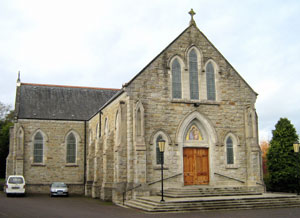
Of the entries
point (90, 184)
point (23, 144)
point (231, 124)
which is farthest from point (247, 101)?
point (23, 144)

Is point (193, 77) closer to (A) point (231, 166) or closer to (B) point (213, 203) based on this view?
(A) point (231, 166)

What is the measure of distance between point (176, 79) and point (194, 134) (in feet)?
13.0

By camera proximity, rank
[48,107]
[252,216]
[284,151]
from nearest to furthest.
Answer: [252,216]
[284,151]
[48,107]

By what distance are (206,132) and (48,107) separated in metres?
20.4

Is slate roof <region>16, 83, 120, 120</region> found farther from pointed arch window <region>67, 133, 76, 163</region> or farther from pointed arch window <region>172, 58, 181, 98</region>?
pointed arch window <region>172, 58, 181, 98</region>

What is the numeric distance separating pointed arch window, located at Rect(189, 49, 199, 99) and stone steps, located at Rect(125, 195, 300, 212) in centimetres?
803

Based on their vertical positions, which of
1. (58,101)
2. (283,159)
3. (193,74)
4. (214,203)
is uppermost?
(58,101)

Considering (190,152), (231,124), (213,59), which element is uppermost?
(213,59)

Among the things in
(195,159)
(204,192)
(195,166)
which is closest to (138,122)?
(195,159)

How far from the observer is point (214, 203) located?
64.8 feet

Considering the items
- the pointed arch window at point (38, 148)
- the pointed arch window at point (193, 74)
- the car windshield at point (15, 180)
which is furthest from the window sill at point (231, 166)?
the pointed arch window at point (38, 148)

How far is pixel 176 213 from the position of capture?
18172 mm

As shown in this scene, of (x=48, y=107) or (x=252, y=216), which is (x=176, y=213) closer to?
(x=252, y=216)

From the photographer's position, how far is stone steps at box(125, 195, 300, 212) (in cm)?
1888
